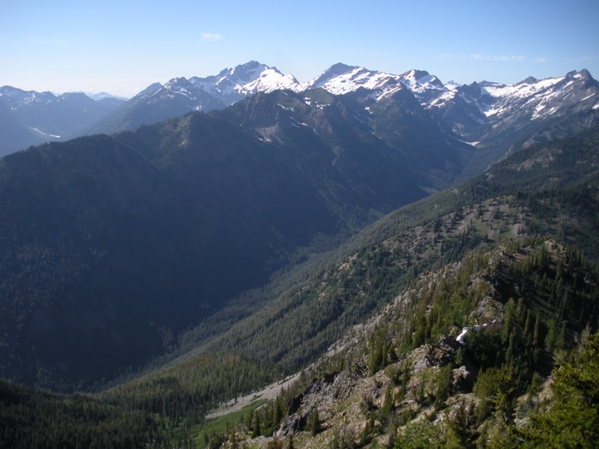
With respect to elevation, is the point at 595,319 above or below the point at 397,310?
above

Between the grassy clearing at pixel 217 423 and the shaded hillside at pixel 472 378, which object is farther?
the grassy clearing at pixel 217 423

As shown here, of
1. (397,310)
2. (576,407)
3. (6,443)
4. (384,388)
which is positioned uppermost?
(576,407)

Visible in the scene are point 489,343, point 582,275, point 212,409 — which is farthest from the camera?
point 212,409

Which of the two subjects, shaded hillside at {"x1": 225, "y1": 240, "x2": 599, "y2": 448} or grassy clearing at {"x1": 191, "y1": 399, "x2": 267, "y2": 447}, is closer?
shaded hillside at {"x1": 225, "y1": 240, "x2": 599, "y2": 448}

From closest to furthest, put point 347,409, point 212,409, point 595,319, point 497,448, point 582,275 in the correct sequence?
point 497,448
point 347,409
point 595,319
point 582,275
point 212,409

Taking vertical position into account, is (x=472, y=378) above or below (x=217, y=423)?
above

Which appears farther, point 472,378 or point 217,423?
point 217,423

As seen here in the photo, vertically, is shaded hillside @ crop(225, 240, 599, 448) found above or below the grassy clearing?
above

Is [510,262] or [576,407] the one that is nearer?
[576,407]

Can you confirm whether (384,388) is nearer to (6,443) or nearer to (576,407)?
(576,407)

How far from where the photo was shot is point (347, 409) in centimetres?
7775

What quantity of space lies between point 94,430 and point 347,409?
396 ft

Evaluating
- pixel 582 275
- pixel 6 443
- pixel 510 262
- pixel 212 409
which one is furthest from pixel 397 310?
pixel 6 443

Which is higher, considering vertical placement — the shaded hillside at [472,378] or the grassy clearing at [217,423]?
the shaded hillside at [472,378]
